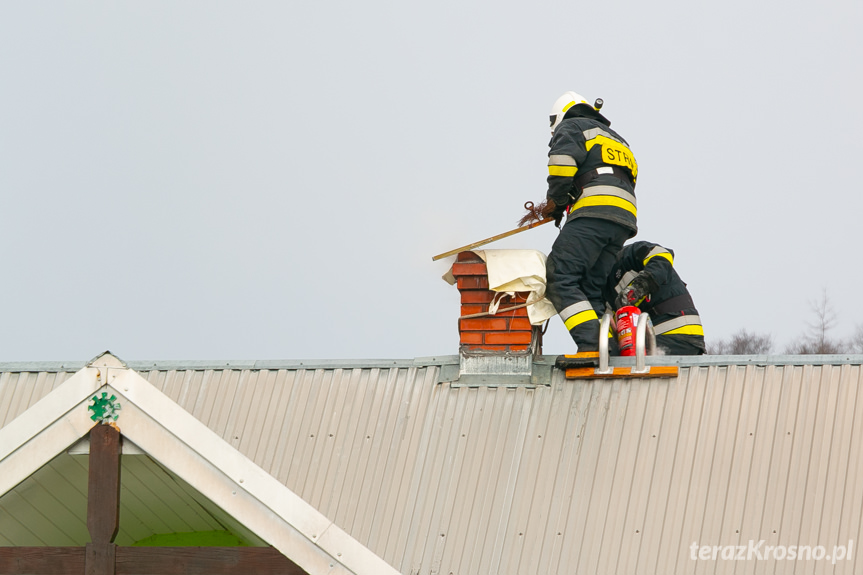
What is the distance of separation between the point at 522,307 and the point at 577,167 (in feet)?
3.76

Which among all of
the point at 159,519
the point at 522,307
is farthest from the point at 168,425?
the point at 522,307

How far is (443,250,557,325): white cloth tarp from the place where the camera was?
7492mm

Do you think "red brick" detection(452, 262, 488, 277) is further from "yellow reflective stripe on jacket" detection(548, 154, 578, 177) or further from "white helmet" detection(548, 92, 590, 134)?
"white helmet" detection(548, 92, 590, 134)

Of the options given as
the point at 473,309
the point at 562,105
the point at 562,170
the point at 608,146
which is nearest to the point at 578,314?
the point at 473,309

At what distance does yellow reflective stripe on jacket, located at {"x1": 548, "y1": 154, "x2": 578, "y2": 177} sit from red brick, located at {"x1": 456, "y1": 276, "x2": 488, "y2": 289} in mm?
939

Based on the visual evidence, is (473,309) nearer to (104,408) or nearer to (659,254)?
(659,254)

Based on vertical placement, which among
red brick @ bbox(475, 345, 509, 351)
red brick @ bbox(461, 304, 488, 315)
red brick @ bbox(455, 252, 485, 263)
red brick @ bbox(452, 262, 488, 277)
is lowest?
red brick @ bbox(475, 345, 509, 351)

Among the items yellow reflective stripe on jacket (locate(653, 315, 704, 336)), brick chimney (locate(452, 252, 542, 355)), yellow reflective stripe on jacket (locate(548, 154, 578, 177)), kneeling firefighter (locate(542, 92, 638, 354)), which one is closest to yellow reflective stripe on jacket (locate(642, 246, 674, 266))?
kneeling firefighter (locate(542, 92, 638, 354))

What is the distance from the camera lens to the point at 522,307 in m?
7.51

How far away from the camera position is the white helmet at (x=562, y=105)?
8281mm

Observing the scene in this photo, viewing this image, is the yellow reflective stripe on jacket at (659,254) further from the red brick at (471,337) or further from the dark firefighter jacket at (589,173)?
the red brick at (471,337)

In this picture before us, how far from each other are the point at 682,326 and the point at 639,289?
0.44 metres

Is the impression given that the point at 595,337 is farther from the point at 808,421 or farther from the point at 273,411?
the point at 273,411

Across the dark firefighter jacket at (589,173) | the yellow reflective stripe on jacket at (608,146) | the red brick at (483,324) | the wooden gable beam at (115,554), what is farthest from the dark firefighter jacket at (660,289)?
the wooden gable beam at (115,554)
